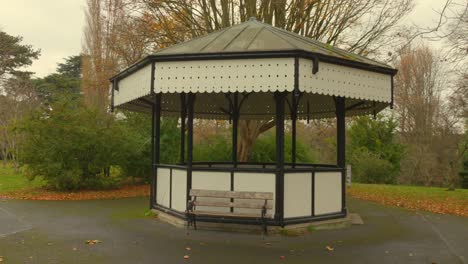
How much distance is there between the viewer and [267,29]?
1001 cm

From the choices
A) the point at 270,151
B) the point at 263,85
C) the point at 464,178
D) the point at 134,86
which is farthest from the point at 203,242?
the point at 464,178

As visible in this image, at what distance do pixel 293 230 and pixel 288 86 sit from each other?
300 centimetres

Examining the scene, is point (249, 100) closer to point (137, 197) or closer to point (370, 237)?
point (137, 197)

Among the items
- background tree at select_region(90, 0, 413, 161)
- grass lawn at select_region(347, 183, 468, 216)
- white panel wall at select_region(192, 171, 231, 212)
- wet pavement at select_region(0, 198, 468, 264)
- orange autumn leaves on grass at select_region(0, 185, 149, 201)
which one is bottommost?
wet pavement at select_region(0, 198, 468, 264)

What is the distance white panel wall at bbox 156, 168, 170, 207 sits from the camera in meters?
10.3

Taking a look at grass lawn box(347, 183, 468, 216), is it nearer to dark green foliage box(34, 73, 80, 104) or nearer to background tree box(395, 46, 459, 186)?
background tree box(395, 46, 459, 186)

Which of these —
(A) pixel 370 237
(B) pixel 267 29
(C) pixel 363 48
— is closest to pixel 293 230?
(A) pixel 370 237

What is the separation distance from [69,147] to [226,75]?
929 centimetres

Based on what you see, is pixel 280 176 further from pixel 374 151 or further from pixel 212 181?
pixel 374 151

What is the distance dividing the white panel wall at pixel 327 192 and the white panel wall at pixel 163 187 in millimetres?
3520

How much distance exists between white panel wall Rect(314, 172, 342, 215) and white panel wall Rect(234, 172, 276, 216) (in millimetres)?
1194

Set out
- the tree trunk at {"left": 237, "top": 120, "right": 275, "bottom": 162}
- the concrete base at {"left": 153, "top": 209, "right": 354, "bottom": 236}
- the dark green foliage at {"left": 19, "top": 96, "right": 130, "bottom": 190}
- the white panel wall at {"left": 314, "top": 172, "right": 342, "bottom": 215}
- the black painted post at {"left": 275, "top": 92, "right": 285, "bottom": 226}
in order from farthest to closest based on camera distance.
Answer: the tree trunk at {"left": 237, "top": 120, "right": 275, "bottom": 162}, the dark green foliage at {"left": 19, "top": 96, "right": 130, "bottom": 190}, the white panel wall at {"left": 314, "top": 172, "right": 342, "bottom": 215}, the concrete base at {"left": 153, "top": 209, "right": 354, "bottom": 236}, the black painted post at {"left": 275, "top": 92, "right": 285, "bottom": 226}

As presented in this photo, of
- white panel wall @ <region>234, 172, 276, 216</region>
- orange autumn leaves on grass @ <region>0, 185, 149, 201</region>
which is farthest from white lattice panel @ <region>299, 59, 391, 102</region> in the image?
orange autumn leaves on grass @ <region>0, 185, 149, 201</region>

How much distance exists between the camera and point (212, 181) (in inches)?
360
